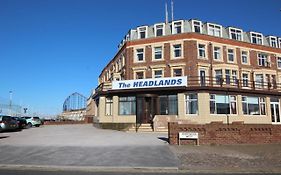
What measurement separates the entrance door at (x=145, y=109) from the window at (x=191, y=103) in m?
3.77

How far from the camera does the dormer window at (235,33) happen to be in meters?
37.2

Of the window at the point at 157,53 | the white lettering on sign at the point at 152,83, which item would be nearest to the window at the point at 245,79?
the white lettering on sign at the point at 152,83

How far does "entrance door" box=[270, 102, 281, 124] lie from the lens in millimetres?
33906

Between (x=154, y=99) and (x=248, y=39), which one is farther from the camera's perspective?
(x=248, y=39)

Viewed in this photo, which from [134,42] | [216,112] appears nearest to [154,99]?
[216,112]

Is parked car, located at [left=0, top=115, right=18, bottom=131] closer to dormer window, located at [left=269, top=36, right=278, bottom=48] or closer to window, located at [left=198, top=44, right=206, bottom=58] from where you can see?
window, located at [left=198, top=44, right=206, bottom=58]

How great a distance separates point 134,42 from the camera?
35.4 metres

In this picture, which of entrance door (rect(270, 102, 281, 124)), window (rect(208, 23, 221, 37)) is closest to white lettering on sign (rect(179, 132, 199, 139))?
entrance door (rect(270, 102, 281, 124))

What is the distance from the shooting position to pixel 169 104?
29891mm

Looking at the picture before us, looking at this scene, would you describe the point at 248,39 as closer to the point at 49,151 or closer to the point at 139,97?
the point at 139,97

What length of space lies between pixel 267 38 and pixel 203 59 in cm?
1408

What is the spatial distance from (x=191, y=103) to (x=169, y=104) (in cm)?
243

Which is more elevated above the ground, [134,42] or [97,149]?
[134,42]

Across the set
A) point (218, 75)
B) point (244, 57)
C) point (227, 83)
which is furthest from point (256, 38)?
point (218, 75)
